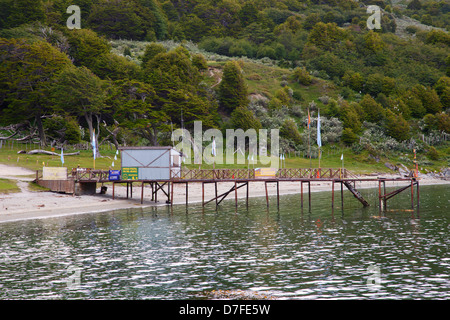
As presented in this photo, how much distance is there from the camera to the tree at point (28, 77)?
292 feet

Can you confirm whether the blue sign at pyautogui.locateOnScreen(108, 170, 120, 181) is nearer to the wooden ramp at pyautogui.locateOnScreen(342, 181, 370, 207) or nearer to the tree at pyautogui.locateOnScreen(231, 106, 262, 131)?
the wooden ramp at pyautogui.locateOnScreen(342, 181, 370, 207)

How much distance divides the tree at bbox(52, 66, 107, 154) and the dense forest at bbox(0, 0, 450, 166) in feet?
0.69

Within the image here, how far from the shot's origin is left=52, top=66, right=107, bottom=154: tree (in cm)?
8662

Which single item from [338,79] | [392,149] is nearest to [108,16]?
[338,79]

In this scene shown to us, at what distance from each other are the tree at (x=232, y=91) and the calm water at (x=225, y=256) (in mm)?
79607

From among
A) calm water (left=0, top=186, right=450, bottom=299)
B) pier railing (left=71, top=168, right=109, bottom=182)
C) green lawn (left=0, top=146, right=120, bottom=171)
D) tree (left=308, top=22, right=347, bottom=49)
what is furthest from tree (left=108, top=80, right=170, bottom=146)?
tree (left=308, top=22, right=347, bottom=49)

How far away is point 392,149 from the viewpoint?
396 feet

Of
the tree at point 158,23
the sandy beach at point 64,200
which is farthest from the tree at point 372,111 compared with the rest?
the tree at point 158,23

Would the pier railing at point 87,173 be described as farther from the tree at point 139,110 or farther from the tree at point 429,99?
the tree at point 429,99

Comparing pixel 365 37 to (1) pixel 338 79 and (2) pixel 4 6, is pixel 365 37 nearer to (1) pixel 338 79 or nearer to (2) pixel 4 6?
(1) pixel 338 79

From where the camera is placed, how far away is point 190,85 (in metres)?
111

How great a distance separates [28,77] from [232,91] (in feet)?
176

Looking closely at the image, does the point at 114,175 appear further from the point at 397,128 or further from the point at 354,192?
the point at 397,128
